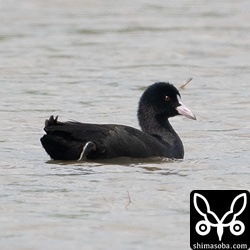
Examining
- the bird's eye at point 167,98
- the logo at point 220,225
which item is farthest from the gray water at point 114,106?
the bird's eye at point 167,98

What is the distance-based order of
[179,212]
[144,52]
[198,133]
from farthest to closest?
[144,52] → [198,133] → [179,212]

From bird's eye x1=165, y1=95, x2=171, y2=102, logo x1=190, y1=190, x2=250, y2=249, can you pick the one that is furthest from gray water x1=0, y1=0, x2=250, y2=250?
bird's eye x1=165, y1=95, x2=171, y2=102

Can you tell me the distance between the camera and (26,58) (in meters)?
21.4

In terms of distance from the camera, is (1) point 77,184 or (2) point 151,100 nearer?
(1) point 77,184

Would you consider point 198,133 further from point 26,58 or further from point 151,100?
point 26,58

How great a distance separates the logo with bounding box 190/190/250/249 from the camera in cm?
970

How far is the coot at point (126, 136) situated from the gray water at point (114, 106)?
148mm

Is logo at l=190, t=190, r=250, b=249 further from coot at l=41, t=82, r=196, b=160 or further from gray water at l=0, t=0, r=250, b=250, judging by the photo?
coot at l=41, t=82, r=196, b=160

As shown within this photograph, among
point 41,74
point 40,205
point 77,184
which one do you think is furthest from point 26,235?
point 41,74

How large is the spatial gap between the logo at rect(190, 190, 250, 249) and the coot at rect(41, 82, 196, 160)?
2.53 meters

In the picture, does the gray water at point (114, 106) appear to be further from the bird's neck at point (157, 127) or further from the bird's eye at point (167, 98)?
the bird's eye at point (167, 98)

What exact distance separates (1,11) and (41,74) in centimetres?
689

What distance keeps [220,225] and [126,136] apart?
3.55 metres

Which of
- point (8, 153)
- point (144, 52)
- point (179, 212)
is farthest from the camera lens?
point (144, 52)
